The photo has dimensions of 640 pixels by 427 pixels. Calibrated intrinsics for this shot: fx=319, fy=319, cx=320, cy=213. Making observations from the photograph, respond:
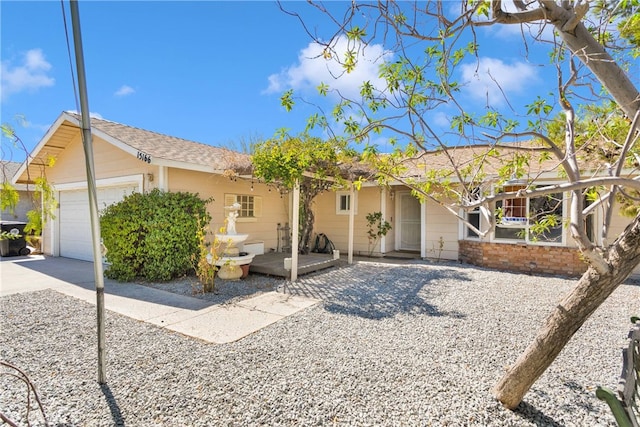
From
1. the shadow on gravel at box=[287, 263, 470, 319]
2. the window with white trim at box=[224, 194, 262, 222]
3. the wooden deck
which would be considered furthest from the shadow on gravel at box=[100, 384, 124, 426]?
the window with white trim at box=[224, 194, 262, 222]

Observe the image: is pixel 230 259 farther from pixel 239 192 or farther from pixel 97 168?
pixel 97 168

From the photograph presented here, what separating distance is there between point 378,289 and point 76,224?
10.7m

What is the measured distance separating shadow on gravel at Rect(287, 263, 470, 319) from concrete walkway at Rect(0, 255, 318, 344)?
2.24 ft

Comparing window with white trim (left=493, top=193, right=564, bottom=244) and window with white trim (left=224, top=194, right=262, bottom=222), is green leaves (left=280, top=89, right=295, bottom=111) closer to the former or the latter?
window with white trim (left=224, top=194, right=262, bottom=222)

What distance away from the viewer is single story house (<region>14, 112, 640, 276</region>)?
852 cm

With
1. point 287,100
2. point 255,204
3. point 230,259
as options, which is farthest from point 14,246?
point 287,100

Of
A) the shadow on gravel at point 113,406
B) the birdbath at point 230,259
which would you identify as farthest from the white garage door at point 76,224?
the shadow on gravel at point 113,406

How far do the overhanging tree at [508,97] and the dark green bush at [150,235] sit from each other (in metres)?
5.13

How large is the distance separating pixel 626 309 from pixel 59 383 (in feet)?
27.9

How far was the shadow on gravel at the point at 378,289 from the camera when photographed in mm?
5723

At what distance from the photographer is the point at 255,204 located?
36.0 feet

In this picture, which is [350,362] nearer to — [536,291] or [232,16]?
[536,291]

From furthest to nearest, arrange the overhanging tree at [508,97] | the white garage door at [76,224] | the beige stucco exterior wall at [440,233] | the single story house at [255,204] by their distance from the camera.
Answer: the beige stucco exterior wall at [440,233] → the white garage door at [76,224] → the single story house at [255,204] → the overhanging tree at [508,97]

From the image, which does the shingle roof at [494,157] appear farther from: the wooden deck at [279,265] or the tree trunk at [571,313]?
the wooden deck at [279,265]
